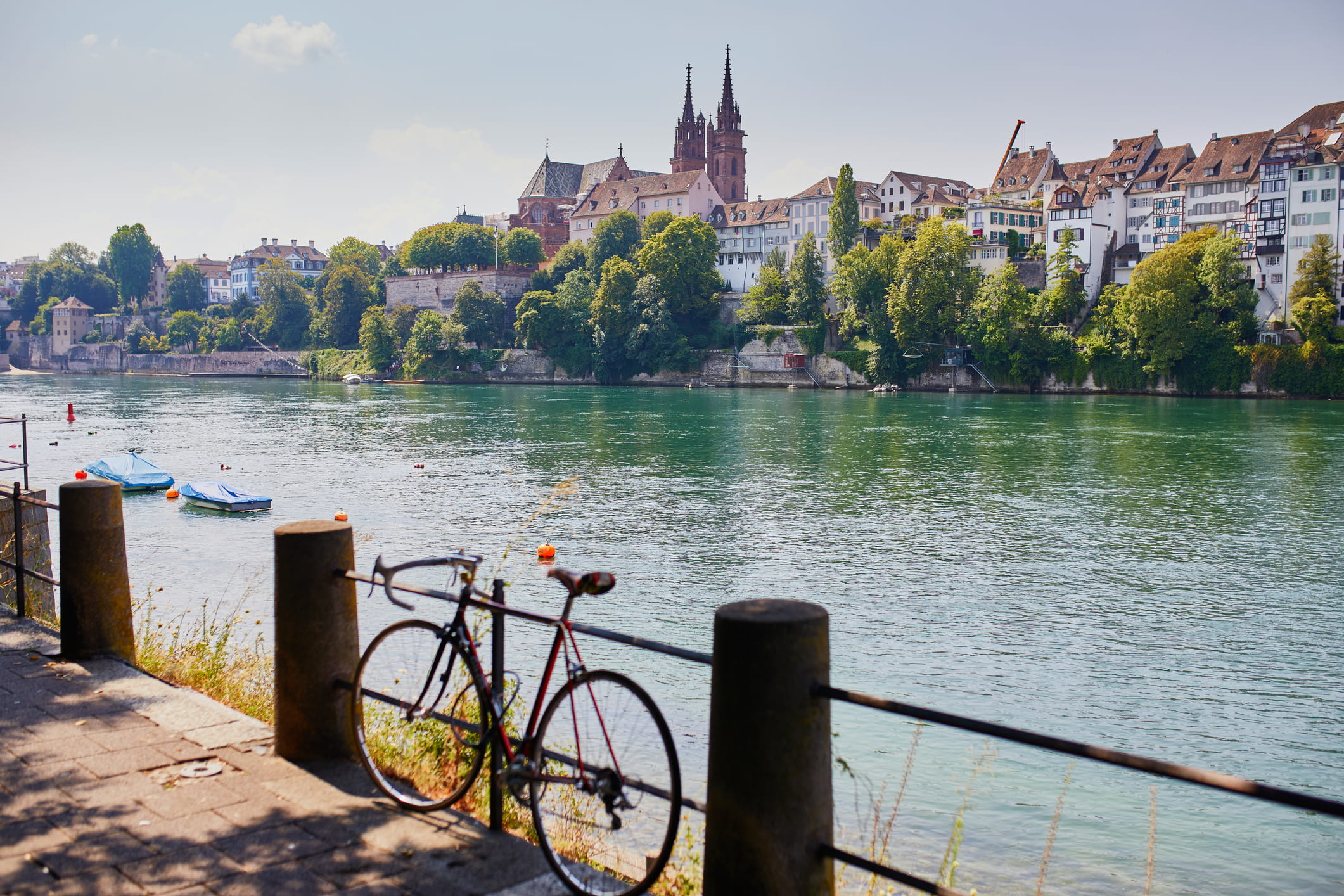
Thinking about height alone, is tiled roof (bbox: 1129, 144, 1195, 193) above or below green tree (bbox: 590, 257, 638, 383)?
above

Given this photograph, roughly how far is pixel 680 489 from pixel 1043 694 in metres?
19.1

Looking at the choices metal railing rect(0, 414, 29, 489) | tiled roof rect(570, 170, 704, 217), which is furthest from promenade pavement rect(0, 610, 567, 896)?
tiled roof rect(570, 170, 704, 217)

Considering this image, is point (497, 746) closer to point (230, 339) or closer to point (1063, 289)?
point (1063, 289)

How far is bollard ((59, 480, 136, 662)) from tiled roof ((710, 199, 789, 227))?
4359 inches

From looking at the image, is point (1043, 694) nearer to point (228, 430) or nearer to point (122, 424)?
point (228, 430)

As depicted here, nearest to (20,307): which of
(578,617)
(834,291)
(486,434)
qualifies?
(834,291)

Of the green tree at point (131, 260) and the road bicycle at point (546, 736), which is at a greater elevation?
the green tree at point (131, 260)

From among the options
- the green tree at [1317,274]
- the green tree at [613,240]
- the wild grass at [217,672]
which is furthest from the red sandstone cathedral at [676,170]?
the wild grass at [217,672]

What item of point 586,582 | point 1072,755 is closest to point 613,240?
point 586,582

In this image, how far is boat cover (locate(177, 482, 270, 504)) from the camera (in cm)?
2836

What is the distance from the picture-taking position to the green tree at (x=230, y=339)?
140 meters

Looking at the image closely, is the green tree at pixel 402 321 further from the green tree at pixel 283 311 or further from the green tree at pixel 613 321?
the green tree at pixel 613 321

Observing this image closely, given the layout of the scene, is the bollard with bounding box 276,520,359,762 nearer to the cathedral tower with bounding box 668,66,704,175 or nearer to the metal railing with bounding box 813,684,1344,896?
the metal railing with bounding box 813,684,1344,896

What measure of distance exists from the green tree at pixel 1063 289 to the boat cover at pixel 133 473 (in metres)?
67.7
